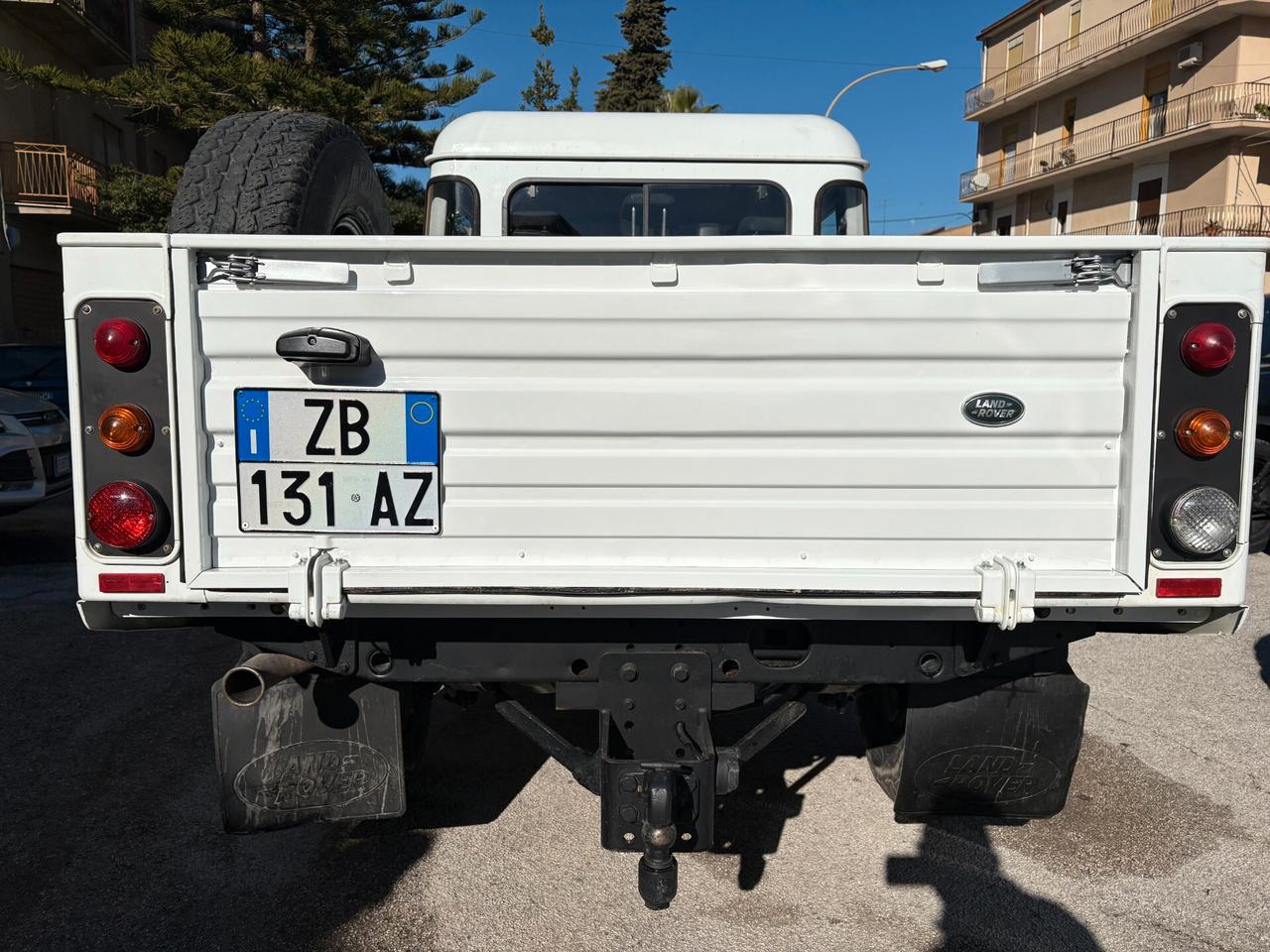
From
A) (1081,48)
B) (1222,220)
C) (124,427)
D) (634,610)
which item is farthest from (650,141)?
(1081,48)

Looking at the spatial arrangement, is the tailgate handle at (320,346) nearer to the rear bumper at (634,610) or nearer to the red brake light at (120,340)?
the red brake light at (120,340)

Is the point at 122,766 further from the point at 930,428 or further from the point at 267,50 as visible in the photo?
the point at 267,50

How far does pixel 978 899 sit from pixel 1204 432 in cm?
170

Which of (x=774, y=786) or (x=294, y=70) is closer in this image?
(x=774, y=786)

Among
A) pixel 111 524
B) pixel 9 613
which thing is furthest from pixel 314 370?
pixel 9 613

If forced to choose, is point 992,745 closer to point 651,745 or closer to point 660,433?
point 651,745

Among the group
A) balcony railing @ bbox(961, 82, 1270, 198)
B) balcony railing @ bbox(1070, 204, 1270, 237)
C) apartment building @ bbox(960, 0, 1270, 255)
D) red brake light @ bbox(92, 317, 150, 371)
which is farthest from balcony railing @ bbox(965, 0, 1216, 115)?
red brake light @ bbox(92, 317, 150, 371)

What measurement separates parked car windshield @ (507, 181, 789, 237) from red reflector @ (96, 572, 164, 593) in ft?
7.90

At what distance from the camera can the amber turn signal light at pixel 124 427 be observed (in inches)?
91.8

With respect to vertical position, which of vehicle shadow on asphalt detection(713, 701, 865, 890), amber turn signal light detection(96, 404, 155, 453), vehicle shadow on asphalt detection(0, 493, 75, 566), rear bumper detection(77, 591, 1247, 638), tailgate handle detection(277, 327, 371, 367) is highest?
tailgate handle detection(277, 327, 371, 367)

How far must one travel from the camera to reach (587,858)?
330 cm

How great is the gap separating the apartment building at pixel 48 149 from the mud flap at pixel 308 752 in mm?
18674

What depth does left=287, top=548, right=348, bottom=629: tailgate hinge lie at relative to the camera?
232 cm

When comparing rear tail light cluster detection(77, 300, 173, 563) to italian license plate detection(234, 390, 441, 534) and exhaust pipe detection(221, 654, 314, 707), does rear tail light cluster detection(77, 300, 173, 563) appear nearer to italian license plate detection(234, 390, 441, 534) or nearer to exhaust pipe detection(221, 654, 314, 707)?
italian license plate detection(234, 390, 441, 534)
